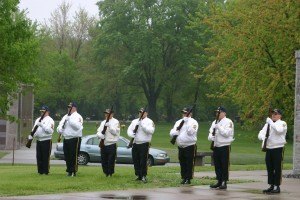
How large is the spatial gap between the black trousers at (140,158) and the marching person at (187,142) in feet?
2.74

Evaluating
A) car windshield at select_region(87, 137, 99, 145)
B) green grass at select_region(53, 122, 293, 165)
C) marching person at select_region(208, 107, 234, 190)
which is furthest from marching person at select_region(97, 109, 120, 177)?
car windshield at select_region(87, 137, 99, 145)

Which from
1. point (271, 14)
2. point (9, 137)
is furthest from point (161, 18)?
point (271, 14)

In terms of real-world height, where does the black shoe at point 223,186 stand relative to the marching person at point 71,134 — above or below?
below

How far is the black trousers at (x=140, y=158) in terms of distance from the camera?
748 inches

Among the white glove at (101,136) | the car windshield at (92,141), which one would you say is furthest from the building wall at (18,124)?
the white glove at (101,136)

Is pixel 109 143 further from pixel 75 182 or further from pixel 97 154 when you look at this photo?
pixel 97 154

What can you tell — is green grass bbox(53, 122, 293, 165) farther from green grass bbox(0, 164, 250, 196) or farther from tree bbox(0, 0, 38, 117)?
green grass bbox(0, 164, 250, 196)

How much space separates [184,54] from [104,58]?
9102 mm

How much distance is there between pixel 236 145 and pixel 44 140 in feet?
139

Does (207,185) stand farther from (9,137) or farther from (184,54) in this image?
(184,54)

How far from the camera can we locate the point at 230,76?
3712 centimetres

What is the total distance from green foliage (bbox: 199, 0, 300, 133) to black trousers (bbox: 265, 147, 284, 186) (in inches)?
475

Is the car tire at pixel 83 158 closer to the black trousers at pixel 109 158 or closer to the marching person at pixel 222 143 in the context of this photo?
the black trousers at pixel 109 158

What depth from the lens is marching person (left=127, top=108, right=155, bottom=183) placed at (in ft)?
62.3
